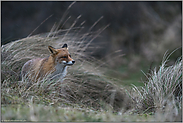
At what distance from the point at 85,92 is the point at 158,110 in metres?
2.05

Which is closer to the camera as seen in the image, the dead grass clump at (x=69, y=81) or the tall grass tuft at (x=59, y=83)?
the tall grass tuft at (x=59, y=83)

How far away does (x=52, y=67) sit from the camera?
448 centimetres

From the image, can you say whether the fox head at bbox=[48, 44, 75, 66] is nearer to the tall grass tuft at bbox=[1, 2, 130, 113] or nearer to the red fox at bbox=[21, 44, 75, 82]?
the red fox at bbox=[21, 44, 75, 82]


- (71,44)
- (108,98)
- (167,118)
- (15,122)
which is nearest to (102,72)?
(108,98)

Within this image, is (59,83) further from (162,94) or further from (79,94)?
(162,94)

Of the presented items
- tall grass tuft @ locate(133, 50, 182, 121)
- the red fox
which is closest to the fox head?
the red fox

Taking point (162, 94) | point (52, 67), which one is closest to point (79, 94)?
point (52, 67)

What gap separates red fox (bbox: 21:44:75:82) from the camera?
14.3ft

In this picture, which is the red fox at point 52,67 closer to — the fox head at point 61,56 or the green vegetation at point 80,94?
the fox head at point 61,56

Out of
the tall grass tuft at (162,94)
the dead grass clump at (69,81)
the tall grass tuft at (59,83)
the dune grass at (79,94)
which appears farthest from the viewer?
the dead grass clump at (69,81)

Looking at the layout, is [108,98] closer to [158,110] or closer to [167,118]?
[158,110]

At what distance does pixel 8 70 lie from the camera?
4516 mm

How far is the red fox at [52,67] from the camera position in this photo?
4355mm

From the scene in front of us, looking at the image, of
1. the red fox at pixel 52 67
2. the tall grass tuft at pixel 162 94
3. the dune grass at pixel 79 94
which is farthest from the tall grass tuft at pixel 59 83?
the tall grass tuft at pixel 162 94
